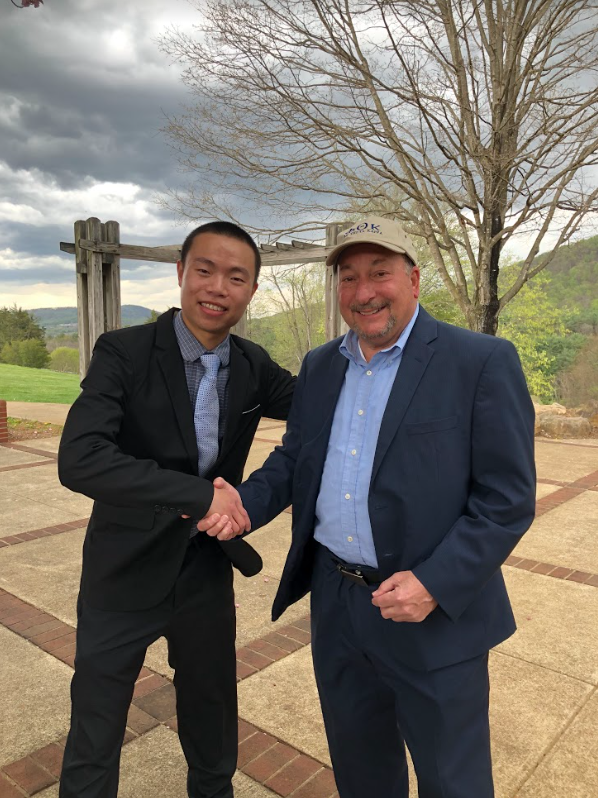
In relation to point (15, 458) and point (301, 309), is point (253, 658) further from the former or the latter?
point (301, 309)

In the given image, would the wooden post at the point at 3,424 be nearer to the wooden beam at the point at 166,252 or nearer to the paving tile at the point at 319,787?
the wooden beam at the point at 166,252

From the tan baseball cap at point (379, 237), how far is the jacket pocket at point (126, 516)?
3.28ft

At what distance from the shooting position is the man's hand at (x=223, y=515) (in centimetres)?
189

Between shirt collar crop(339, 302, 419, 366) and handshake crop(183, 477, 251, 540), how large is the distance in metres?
0.59

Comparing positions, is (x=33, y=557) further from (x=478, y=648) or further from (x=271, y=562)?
(x=478, y=648)

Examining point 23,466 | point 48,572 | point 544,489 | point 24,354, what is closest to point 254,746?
point 48,572

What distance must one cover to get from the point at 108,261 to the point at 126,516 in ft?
25.5

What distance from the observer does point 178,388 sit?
2.00 meters

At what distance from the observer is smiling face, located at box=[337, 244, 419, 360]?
1.87 metres

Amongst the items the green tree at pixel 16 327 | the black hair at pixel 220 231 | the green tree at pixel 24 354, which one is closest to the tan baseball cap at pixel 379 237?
the black hair at pixel 220 231

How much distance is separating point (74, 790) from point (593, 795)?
1944 millimetres

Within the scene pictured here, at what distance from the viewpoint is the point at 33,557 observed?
4.97 m

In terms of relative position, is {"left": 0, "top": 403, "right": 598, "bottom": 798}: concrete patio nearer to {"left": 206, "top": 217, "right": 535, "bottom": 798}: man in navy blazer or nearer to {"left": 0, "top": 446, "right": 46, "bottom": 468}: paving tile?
{"left": 206, "top": 217, "right": 535, "bottom": 798}: man in navy blazer

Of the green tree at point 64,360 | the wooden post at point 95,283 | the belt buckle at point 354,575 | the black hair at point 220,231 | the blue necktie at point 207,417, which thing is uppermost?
the wooden post at point 95,283
